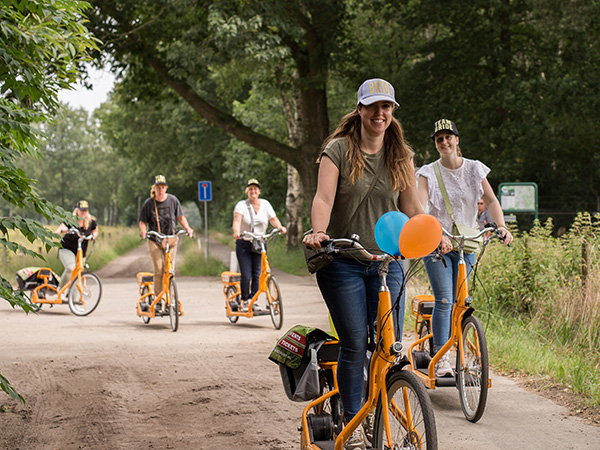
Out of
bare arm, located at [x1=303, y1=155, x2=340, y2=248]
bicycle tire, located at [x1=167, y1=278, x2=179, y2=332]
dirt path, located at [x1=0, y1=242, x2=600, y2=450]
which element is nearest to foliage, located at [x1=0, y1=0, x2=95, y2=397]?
dirt path, located at [x1=0, y1=242, x2=600, y2=450]

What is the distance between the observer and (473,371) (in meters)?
A: 5.77

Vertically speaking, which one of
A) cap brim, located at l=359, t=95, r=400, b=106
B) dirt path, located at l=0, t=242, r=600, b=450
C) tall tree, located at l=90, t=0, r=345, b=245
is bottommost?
dirt path, located at l=0, t=242, r=600, b=450

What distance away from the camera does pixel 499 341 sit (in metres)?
8.29

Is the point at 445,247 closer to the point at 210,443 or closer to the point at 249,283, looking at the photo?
the point at 210,443

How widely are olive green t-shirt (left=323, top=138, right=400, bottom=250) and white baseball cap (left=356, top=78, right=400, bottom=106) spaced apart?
0.83 feet

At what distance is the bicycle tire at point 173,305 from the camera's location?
11047 mm

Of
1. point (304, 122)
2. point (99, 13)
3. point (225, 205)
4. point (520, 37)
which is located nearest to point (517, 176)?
point (520, 37)

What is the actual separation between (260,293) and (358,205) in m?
7.48

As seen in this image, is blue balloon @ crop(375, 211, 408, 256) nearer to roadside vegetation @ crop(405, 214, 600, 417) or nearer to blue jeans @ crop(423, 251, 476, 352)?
blue jeans @ crop(423, 251, 476, 352)

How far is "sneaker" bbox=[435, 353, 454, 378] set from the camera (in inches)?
243

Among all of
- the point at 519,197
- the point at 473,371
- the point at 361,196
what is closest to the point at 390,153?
the point at 361,196

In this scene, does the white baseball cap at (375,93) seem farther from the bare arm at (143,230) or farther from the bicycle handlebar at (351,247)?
the bare arm at (143,230)

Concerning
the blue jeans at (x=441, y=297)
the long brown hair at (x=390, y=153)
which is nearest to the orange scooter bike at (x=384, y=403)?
the long brown hair at (x=390, y=153)

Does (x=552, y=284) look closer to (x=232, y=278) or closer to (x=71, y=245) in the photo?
(x=232, y=278)
